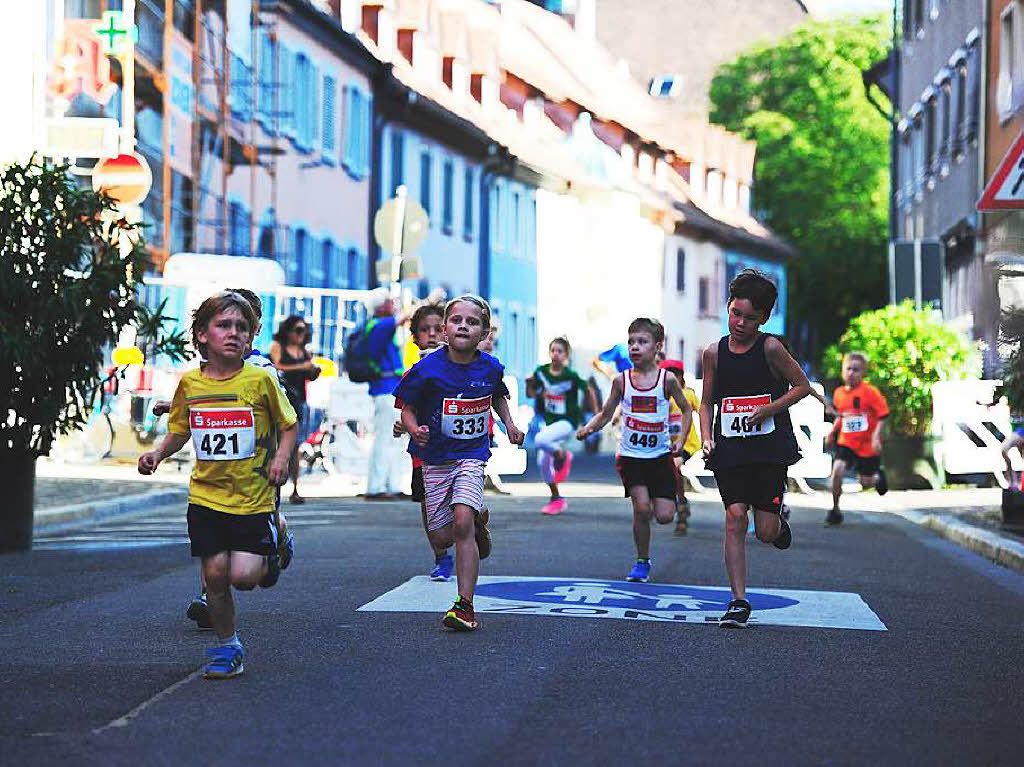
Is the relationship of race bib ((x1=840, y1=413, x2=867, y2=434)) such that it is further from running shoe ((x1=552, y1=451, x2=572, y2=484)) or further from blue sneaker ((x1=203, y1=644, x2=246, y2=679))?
blue sneaker ((x1=203, y1=644, x2=246, y2=679))

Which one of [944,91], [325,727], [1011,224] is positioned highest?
[944,91]

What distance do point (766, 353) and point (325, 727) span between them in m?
4.20

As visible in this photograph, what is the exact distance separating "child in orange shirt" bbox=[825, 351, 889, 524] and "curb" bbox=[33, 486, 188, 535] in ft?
19.6

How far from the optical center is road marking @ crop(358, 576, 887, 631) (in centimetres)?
1093

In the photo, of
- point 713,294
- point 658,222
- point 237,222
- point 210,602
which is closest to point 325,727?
point 210,602

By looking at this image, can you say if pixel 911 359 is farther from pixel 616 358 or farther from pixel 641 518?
pixel 641 518

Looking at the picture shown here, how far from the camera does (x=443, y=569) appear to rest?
12.5 m

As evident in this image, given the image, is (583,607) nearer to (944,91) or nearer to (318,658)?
(318,658)

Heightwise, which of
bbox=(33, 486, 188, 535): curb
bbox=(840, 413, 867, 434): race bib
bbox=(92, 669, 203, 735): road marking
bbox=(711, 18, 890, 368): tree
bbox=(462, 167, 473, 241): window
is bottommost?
bbox=(92, 669, 203, 735): road marking

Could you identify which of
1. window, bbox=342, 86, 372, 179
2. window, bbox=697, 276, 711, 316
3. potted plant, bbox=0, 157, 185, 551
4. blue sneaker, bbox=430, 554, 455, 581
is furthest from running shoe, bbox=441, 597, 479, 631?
window, bbox=697, 276, 711, 316

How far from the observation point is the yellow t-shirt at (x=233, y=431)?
8.46 m

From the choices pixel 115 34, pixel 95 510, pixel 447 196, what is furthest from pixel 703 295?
pixel 95 510

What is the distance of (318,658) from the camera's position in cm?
888

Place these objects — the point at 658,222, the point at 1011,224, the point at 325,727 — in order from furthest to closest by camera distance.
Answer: the point at 658,222 → the point at 1011,224 → the point at 325,727
